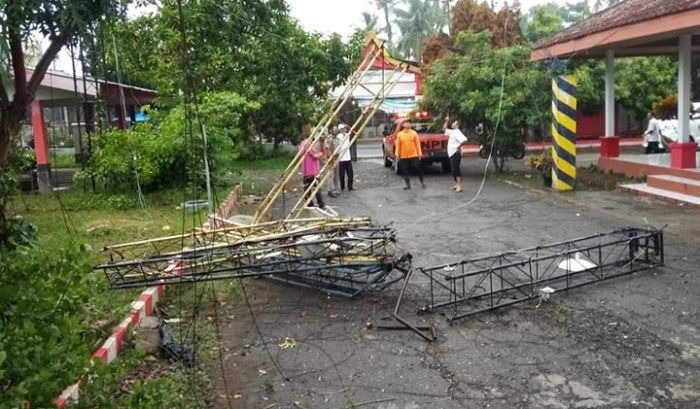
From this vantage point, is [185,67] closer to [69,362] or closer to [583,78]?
[69,362]

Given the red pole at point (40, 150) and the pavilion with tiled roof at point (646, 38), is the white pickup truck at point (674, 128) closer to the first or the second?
the pavilion with tiled roof at point (646, 38)

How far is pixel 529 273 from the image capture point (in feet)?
23.6

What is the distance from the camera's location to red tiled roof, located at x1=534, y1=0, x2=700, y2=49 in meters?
12.1

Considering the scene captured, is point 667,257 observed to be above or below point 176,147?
below

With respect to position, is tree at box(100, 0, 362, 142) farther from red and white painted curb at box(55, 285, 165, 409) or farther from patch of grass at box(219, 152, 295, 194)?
red and white painted curb at box(55, 285, 165, 409)

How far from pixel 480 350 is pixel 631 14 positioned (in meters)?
10.8

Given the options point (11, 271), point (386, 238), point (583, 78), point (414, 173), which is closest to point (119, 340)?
point (11, 271)

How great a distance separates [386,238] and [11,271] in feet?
11.7

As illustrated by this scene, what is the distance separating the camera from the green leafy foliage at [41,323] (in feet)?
10.1

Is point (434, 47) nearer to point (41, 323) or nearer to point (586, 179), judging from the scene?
point (586, 179)

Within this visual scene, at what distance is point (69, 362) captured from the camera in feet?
10.7

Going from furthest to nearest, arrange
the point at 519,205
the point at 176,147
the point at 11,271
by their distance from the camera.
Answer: the point at 176,147, the point at 519,205, the point at 11,271

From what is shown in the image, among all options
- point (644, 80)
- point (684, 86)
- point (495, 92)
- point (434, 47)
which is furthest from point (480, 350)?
point (434, 47)

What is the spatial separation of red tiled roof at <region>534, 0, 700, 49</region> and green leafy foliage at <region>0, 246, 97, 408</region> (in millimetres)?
10735
